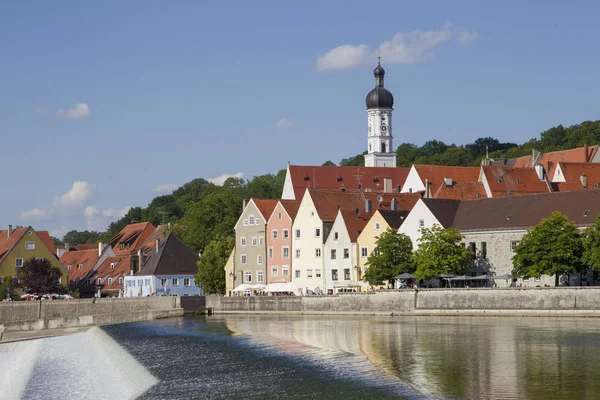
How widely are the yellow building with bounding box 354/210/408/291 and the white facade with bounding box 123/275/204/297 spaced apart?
23.4 metres

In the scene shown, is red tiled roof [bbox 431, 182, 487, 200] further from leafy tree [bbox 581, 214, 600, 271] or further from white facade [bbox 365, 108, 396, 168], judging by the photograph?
white facade [bbox 365, 108, 396, 168]

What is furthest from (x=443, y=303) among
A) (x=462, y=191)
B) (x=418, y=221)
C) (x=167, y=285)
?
(x=167, y=285)

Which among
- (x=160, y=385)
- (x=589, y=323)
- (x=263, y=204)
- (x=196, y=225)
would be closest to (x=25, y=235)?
(x=196, y=225)

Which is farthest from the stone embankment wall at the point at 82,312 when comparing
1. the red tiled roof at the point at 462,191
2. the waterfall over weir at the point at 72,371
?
the red tiled roof at the point at 462,191

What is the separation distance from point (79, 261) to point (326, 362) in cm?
9097

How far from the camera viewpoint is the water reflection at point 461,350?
116 feet

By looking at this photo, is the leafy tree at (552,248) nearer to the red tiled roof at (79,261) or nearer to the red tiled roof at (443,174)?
the red tiled roof at (443,174)

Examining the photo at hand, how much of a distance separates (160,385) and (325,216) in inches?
2288

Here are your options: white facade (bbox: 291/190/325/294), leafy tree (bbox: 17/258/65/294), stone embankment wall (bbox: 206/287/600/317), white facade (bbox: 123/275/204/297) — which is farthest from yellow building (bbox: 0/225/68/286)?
stone embankment wall (bbox: 206/287/600/317)

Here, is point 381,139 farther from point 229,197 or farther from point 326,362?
point 326,362

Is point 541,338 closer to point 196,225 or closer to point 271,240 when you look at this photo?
point 271,240

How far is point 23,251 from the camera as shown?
11044 centimetres

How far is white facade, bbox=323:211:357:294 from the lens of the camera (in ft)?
300

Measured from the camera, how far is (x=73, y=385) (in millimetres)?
41406
